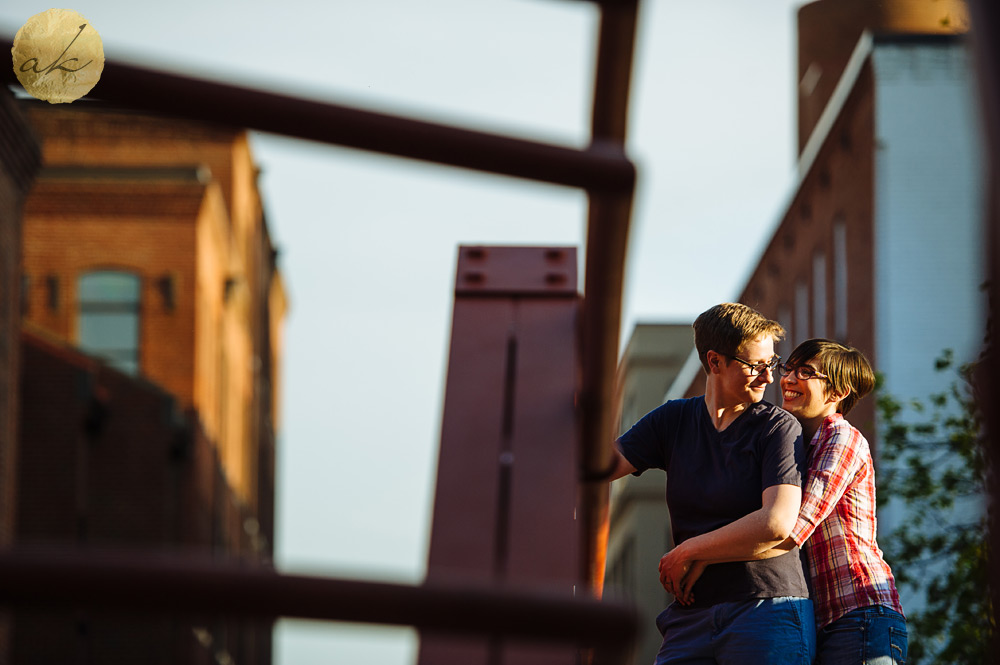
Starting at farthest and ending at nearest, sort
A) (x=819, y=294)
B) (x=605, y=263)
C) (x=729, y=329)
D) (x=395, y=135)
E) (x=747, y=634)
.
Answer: (x=819, y=294), (x=729, y=329), (x=747, y=634), (x=605, y=263), (x=395, y=135)

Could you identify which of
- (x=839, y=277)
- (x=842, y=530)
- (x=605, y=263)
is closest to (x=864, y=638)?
(x=842, y=530)

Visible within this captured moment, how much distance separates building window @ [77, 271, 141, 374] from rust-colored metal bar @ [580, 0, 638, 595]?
2642 centimetres

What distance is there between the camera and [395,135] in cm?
147

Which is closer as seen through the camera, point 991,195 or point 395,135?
point 991,195

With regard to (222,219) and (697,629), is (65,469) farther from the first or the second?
(697,629)

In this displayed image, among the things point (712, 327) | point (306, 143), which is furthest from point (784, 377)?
point (306, 143)

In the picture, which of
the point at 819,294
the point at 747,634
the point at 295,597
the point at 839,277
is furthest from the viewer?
the point at 819,294

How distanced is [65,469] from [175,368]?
3475 millimetres

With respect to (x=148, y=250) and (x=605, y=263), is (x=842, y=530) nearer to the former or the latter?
(x=605, y=263)

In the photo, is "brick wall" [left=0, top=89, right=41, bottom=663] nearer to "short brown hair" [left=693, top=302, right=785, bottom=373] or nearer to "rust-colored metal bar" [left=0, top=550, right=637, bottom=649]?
"short brown hair" [left=693, top=302, right=785, bottom=373]

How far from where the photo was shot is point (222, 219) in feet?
99.8

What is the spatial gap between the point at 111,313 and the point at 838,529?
25866 mm

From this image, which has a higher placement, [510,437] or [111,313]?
[111,313]

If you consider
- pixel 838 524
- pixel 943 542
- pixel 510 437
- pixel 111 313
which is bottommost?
pixel 943 542
